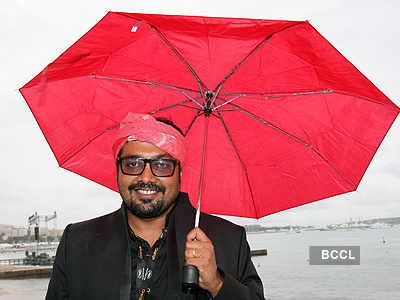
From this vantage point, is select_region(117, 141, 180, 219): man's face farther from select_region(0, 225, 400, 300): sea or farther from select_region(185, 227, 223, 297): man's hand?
select_region(0, 225, 400, 300): sea

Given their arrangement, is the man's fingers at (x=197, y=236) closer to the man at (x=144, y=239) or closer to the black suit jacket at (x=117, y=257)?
the man at (x=144, y=239)

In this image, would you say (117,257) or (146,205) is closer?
(146,205)

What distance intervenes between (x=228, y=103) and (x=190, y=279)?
4.71 feet

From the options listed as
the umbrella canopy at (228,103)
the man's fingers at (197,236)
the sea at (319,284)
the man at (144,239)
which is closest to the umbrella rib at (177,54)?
the umbrella canopy at (228,103)

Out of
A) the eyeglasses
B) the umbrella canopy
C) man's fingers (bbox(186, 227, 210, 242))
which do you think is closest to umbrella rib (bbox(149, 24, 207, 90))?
the umbrella canopy

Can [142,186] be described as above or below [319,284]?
above

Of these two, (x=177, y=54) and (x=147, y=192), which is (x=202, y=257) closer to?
(x=147, y=192)

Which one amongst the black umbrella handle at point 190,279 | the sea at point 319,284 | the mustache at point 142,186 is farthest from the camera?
the sea at point 319,284

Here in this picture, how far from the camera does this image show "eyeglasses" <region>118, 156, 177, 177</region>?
114 inches

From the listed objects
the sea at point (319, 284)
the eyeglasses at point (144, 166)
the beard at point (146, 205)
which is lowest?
the sea at point (319, 284)

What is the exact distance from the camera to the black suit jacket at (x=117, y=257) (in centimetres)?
291

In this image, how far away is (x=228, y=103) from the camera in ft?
11.2

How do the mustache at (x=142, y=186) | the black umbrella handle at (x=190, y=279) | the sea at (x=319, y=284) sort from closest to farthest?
the black umbrella handle at (x=190, y=279) < the mustache at (x=142, y=186) < the sea at (x=319, y=284)

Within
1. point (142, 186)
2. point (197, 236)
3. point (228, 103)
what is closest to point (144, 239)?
point (142, 186)
